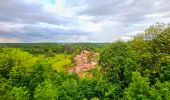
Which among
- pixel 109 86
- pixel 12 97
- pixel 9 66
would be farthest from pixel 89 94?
pixel 9 66

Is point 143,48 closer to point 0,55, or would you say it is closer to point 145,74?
point 145,74

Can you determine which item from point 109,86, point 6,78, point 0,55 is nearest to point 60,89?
point 109,86

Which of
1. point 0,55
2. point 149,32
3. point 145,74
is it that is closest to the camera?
point 145,74

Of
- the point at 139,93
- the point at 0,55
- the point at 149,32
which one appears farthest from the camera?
the point at 0,55

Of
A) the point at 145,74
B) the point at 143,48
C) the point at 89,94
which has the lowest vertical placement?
the point at 89,94

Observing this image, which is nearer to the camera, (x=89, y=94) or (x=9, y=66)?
(x=89, y=94)

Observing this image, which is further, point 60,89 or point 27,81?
point 27,81

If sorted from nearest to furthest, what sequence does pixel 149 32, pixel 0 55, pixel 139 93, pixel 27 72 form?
pixel 139 93, pixel 149 32, pixel 27 72, pixel 0 55

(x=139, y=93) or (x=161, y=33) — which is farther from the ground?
(x=161, y=33)

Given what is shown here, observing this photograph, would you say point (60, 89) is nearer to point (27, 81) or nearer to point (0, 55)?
point (27, 81)
